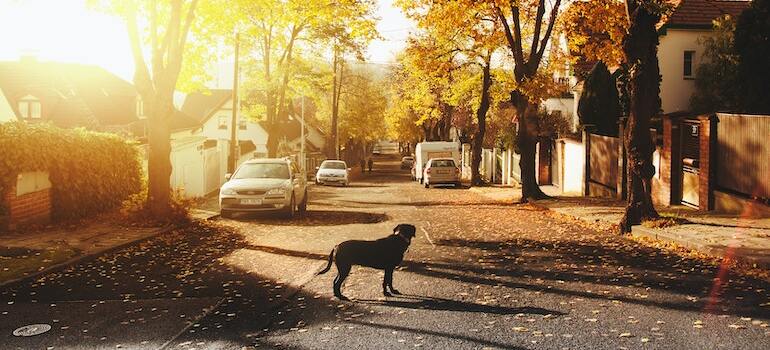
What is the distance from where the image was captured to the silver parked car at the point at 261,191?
1858 centimetres

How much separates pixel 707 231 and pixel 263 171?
11.5 meters

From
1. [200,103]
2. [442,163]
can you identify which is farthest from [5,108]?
[200,103]

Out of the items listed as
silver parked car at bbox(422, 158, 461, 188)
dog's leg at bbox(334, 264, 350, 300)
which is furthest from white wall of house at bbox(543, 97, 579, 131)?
dog's leg at bbox(334, 264, 350, 300)

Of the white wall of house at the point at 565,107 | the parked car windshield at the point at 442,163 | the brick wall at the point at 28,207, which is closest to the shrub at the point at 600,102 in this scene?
the parked car windshield at the point at 442,163

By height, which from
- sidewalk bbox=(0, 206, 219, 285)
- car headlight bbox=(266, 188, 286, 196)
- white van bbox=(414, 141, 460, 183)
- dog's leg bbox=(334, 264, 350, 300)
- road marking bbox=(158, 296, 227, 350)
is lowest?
road marking bbox=(158, 296, 227, 350)

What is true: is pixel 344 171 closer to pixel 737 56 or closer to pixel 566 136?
pixel 566 136

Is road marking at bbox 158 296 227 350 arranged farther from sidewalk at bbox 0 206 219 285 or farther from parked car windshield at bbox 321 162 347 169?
parked car windshield at bbox 321 162 347 169

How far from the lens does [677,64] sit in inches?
1292

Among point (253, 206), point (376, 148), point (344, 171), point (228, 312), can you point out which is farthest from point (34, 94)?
point (376, 148)

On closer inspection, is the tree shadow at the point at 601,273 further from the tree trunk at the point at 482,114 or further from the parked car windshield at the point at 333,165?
the parked car windshield at the point at 333,165

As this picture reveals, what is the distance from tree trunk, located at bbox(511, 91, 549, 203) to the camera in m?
25.0

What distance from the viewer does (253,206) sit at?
1855cm

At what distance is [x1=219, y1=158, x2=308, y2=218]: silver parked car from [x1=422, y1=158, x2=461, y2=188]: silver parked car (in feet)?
67.6

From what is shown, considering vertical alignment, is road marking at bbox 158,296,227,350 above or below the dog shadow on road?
below
